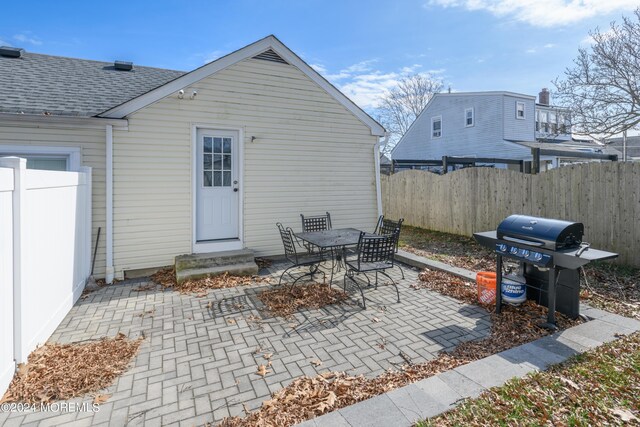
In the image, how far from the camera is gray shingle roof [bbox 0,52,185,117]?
5.48 m

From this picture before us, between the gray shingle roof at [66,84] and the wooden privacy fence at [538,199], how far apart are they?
8301 millimetres

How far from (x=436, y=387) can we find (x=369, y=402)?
565mm

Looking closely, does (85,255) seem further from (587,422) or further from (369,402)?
(587,422)

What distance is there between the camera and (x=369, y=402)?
2348 mm

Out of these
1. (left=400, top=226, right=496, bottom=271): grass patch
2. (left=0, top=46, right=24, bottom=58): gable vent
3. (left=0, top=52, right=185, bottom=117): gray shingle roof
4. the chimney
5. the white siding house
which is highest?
the chimney

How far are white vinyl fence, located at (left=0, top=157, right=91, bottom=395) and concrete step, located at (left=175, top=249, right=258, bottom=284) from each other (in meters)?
1.50

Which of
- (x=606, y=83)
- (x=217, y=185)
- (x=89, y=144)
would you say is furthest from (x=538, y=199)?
(x=89, y=144)

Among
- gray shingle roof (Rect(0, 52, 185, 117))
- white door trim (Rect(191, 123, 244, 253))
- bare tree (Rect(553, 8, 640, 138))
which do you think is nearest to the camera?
→ gray shingle roof (Rect(0, 52, 185, 117))

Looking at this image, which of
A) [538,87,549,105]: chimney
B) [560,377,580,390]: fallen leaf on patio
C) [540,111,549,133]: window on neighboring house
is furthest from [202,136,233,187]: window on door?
[538,87,549,105]: chimney

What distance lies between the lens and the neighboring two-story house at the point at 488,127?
18.5m

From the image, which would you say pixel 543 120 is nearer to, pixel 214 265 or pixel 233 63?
pixel 233 63

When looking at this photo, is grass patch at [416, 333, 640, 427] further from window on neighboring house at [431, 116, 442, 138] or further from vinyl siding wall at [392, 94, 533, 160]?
window on neighboring house at [431, 116, 442, 138]

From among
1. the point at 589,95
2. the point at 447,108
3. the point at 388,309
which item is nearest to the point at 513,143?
the point at 447,108

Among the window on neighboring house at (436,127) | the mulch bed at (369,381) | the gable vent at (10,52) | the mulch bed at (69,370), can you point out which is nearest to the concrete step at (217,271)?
the mulch bed at (69,370)
